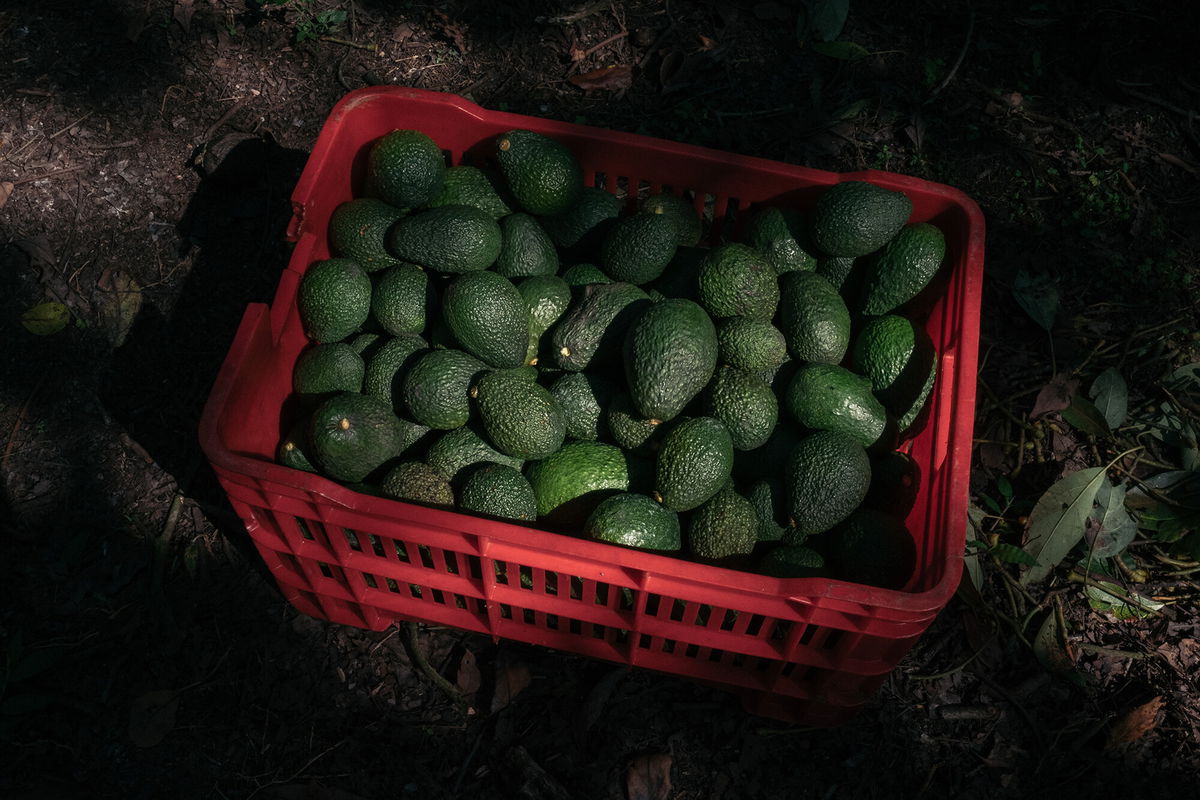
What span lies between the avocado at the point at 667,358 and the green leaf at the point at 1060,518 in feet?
5.97

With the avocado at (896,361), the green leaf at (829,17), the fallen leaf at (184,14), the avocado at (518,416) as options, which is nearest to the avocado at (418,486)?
the avocado at (518,416)

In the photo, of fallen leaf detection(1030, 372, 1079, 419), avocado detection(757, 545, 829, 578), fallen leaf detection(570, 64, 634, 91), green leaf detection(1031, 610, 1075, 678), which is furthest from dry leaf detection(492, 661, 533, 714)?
fallen leaf detection(570, 64, 634, 91)

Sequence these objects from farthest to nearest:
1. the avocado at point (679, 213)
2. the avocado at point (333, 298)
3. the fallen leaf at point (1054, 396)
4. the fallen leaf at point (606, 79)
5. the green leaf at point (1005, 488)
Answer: the fallen leaf at point (606, 79)
the fallen leaf at point (1054, 396)
the green leaf at point (1005, 488)
the avocado at point (679, 213)
the avocado at point (333, 298)

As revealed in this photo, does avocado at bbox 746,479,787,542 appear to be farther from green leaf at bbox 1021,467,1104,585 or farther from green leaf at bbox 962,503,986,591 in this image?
green leaf at bbox 1021,467,1104,585

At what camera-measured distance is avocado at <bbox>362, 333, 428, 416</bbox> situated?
3498 mm

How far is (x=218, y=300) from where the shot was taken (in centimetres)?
454

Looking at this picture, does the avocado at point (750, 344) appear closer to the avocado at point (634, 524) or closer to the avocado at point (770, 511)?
the avocado at point (770, 511)

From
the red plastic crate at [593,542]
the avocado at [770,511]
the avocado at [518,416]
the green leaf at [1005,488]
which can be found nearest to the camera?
the red plastic crate at [593,542]

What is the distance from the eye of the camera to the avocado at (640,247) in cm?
356

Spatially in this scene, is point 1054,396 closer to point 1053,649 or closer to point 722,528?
point 1053,649

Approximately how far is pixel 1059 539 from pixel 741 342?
1782 millimetres

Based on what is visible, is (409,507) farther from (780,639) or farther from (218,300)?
(218,300)

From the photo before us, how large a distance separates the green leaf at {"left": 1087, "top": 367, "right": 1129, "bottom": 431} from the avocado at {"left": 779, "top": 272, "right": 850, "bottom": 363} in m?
1.59

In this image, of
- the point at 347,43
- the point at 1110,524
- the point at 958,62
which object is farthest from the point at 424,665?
the point at 958,62
